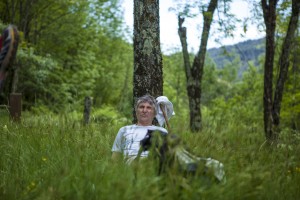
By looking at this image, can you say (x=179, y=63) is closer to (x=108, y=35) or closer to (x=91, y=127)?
(x=108, y=35)

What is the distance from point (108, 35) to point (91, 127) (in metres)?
19.5

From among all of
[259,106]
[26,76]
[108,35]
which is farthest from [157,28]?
[259,106]

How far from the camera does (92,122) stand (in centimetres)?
675

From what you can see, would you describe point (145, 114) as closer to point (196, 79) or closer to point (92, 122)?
point (92, 122)

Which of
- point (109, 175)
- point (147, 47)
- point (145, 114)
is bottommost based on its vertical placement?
point (109, 175)

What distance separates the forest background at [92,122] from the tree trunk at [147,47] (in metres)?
0.91

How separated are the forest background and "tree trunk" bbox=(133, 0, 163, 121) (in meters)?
0.91

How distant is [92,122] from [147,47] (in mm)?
1828

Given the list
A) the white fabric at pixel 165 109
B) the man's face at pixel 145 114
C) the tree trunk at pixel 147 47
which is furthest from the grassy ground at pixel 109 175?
the tree trunk at pixel 147 47

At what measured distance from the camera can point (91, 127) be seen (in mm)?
6480

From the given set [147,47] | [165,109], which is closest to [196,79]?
[147,47]

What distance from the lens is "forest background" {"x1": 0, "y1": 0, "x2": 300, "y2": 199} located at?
114 inches

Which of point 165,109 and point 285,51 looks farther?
point 285,51

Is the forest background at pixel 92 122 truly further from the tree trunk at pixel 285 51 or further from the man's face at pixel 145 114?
the tree trunk at pixel 285 51
